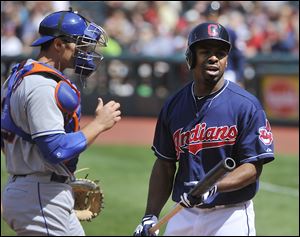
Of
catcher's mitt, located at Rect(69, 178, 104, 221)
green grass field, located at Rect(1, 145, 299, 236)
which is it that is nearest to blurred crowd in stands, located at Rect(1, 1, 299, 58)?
green grass field, located at Rect(1, 145, 299, 236)

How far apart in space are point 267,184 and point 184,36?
752 cm

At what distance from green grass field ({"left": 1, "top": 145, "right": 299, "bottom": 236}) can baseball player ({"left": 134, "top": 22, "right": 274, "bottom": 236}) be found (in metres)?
3.54

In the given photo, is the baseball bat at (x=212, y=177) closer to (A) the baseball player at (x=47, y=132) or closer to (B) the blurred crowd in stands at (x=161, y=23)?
(A) the baseball player at (x=47, y=132)

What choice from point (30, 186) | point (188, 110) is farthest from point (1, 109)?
point (188, 110)

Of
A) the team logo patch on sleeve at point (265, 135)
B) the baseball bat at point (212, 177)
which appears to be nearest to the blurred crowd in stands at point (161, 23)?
the team logo patch on sleeve at point (265, 135)

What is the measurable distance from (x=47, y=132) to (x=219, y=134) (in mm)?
994

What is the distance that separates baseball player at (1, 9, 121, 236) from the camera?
14.3ft

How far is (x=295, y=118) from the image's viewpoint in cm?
1623

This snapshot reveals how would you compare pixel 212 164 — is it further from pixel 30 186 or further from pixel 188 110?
pixel 30 186

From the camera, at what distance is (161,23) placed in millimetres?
18750

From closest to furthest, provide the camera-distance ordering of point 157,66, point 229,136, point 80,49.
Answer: point 229,136
point 80,49
point 157,66

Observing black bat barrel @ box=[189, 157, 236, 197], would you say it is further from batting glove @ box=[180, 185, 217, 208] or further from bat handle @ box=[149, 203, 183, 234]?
bat handle @ box=[149, 203, 183, 234]

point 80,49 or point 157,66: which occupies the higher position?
point 80,49

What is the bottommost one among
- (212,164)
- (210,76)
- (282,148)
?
(282,148)
